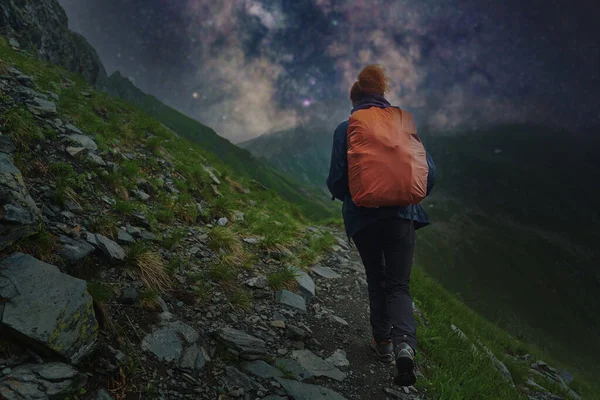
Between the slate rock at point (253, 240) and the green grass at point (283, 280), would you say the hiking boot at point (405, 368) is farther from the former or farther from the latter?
the slate rock at point (253, 240)

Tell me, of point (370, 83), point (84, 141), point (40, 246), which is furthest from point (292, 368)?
point (84, 141)

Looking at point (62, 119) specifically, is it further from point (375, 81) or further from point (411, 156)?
point (411, 156)

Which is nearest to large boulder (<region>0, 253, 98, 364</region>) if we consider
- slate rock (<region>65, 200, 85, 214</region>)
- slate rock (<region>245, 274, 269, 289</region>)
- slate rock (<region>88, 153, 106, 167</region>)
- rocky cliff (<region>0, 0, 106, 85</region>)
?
slate rock (<region>65, 200, 85, 214</region>)

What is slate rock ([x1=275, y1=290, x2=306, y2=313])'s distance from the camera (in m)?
5.32

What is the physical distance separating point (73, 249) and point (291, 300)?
338cm

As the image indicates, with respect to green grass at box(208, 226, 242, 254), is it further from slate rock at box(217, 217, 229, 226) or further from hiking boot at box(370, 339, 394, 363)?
hiking boot at box(370, 339, 394, 363)

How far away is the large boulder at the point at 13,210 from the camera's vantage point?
3.15 m

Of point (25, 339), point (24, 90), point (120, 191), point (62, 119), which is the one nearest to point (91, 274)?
point (25, 339)

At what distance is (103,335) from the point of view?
3086mm

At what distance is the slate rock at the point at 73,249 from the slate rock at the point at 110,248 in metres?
0.21

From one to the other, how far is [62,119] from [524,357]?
16.9 m

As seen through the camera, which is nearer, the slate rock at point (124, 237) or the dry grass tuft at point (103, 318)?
the dry grass tuft at point (103, 318)

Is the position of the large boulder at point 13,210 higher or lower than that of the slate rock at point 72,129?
lower

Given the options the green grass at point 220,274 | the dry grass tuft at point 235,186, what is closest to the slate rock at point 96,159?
the green grass at point 220,274
